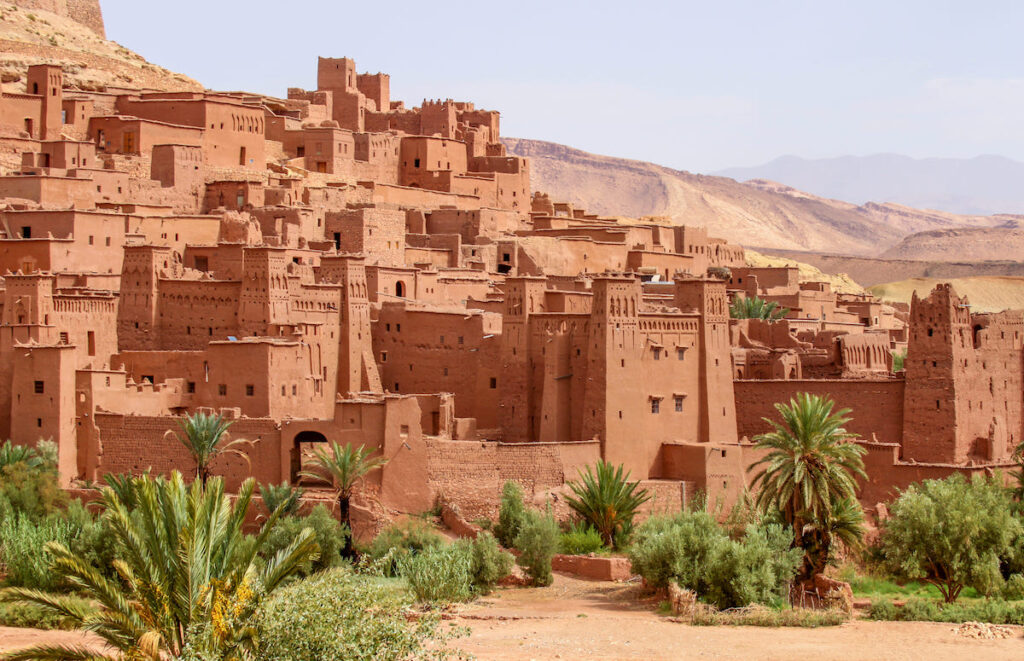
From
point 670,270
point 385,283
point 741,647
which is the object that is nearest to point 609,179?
point 670,270

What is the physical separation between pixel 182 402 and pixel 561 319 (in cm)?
818

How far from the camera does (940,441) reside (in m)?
34.3

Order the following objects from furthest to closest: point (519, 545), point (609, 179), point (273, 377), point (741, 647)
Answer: point (609, 179) < point (273, 377) < point (519, 545) < point (741, 647)

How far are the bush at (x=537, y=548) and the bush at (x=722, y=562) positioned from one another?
6.48 ft

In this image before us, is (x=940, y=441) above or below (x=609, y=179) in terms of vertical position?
below

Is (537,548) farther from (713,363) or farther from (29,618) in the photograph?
(29,618)

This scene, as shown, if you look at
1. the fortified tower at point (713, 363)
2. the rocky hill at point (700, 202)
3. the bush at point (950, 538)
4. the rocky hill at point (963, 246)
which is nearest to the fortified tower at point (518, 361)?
the fortified tower at point (713, 363)

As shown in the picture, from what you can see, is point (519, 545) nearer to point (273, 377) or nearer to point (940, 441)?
point (273, 377)

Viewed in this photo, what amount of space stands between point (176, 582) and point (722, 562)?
1126cm

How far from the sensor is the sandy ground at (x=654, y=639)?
23609mm

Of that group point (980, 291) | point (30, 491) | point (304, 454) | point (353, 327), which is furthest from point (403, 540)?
point (980, 291)

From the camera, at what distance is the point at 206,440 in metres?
32.1

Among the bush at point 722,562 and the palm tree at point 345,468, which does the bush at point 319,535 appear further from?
the bush at point 722,562

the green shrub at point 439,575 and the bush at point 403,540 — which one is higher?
the bush at point 403,540
